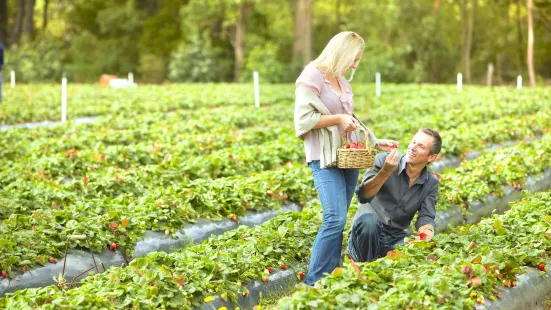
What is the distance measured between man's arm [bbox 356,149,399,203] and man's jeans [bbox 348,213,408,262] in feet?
0.52

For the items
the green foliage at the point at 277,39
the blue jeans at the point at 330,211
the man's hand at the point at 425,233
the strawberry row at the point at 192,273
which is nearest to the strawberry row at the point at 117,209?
the strawberry row at the point at 192,273

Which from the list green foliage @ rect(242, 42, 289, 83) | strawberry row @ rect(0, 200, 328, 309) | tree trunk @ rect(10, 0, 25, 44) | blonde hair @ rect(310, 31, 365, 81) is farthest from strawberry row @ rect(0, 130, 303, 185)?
tree trunk @ rect(10, 0, 25, 44)

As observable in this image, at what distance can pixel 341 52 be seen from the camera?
538 centimetres

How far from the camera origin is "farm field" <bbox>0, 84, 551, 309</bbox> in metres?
4.96

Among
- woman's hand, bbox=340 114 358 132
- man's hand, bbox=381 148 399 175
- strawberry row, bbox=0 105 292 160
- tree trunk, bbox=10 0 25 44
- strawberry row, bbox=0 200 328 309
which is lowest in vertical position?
strawberry row, bbox=0 200 328 309

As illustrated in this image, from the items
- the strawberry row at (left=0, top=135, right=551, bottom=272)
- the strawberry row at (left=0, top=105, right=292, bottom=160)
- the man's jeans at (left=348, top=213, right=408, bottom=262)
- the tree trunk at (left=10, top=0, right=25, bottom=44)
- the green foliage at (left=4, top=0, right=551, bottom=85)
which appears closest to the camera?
the man's jeans at (left=348, top=213, right=408, bottom=262)

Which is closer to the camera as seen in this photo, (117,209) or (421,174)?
(421,174)

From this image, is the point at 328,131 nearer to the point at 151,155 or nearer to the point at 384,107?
the point at 151,155

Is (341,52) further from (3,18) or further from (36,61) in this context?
(3,18)

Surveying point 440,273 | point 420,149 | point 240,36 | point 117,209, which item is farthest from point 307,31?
point 440,273

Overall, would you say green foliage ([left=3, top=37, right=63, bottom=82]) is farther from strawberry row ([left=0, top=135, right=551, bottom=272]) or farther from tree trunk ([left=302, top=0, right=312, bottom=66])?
strawberry row ([left=0, top=135, right=551, bottom=272])

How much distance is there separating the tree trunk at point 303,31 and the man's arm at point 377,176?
102 ft

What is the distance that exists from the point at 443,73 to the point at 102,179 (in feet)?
128

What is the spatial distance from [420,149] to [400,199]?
1.51 ft
